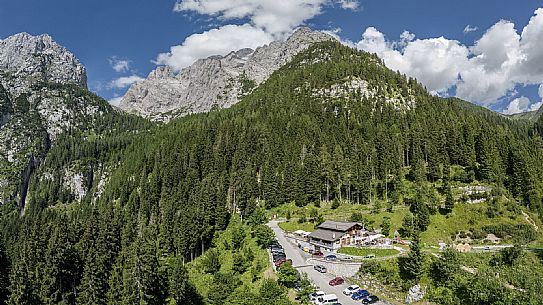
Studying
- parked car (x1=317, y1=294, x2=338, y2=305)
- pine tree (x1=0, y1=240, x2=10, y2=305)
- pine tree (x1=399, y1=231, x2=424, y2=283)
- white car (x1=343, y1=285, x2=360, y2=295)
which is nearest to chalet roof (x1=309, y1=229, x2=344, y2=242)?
pine tree (x1=399, y1=231, x2=424, y2=283)

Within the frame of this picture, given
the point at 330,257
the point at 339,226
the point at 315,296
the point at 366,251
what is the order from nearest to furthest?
1. the point at 315,296
2. the point at 330,257
3. the point at 366,251
4. the point at 339,226

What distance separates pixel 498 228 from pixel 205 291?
235 ft

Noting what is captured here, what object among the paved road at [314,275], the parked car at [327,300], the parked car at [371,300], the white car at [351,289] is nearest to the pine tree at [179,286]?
the paved road at [314,275]

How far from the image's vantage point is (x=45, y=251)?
73.8m

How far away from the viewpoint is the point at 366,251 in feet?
243

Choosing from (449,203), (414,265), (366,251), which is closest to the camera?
(414,265)

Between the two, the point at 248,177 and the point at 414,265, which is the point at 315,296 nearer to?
the point at 414,265

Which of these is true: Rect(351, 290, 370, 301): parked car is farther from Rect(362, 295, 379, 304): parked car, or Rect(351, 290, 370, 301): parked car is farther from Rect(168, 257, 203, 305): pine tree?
Rect(168, 257, 203, 305): pine tree

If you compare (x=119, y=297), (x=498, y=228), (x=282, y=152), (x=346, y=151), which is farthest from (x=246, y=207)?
(x=498, y=228)

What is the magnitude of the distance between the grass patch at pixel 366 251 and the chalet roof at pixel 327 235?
288 cm

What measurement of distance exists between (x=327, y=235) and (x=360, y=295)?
25046 mm

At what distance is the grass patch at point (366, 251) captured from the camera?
7131 centimetres

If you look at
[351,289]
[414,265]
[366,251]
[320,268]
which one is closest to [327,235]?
[366,251]

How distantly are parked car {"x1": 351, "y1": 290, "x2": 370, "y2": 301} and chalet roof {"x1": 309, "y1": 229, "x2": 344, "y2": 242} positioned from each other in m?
20.1
